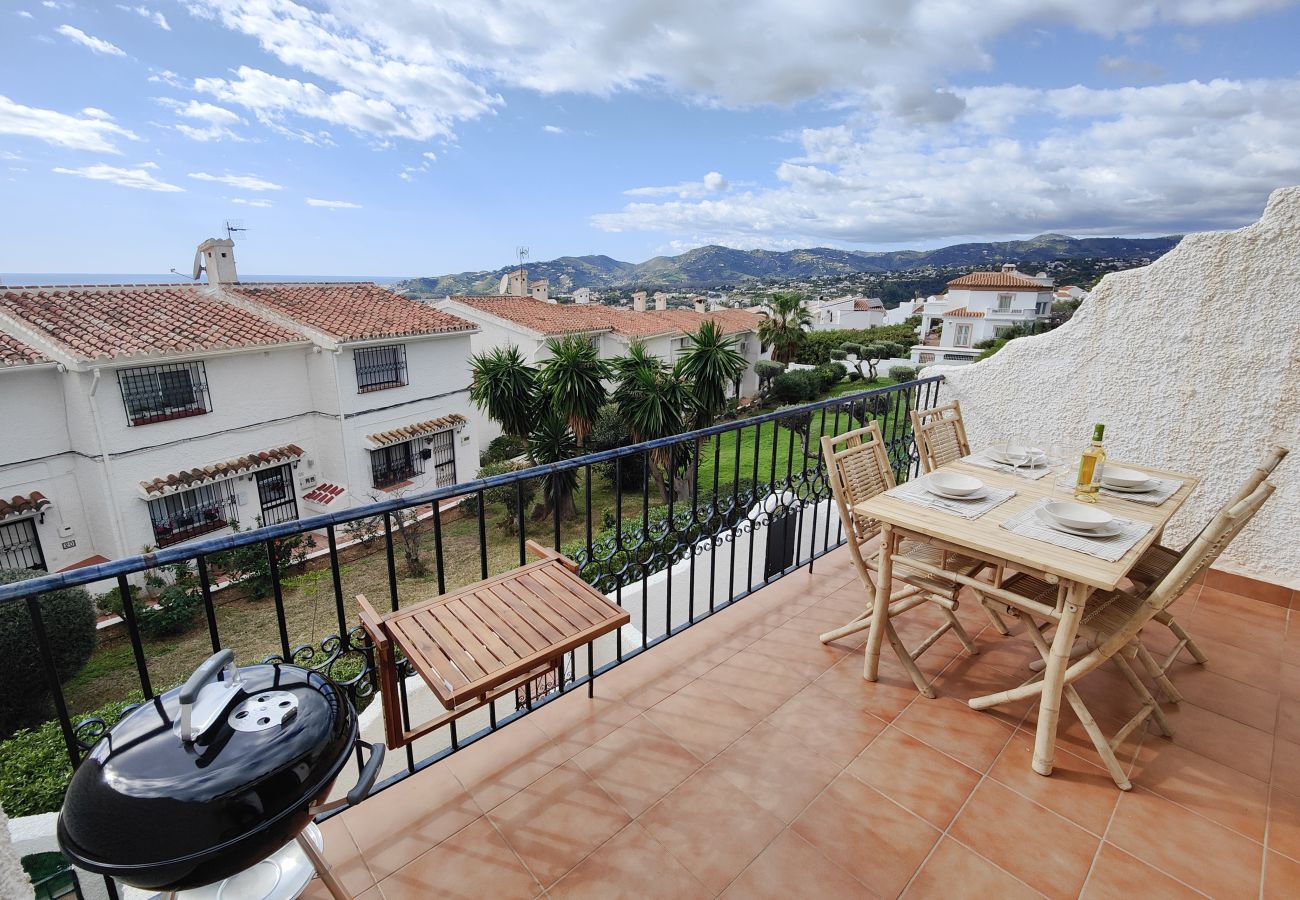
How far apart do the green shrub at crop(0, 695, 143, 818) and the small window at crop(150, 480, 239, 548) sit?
7893mm

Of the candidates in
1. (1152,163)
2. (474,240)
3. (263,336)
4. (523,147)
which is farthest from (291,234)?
(1152,163)

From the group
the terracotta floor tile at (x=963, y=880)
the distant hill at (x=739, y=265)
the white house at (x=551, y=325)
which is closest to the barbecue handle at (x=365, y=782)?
the terracotta floor tile at (x=963, y=880)

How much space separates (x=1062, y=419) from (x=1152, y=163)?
5.11 metres

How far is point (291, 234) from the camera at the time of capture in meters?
19.2

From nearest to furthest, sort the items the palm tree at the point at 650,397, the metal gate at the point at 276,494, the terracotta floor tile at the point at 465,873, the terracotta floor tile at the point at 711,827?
the terracotta floor tile at the point at 465,873, the terracotta floor tile at the point at 711,827, the palm tree at the point at 650,397, the metal gate at the point at 276,494

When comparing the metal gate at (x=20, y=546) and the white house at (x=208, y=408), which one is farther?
the white house at (x=208, y=408)

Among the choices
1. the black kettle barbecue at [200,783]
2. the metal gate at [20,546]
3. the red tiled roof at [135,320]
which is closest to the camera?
the black kettle barbecue at [200,783]

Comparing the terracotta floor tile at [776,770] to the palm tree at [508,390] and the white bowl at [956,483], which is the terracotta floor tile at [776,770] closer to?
the white bowl at [956,483]

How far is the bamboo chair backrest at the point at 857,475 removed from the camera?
2.73 m

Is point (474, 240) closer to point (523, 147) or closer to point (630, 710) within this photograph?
point (523, 147)

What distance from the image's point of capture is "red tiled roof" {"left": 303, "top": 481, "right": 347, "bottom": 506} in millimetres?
15055

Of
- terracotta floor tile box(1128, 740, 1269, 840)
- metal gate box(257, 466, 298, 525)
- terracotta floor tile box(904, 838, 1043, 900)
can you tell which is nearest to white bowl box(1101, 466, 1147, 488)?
terracotta floor tile box(1128, 740, 1269, 840)

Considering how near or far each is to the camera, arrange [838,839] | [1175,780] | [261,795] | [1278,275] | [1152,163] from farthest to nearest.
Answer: [1152,163], [1278,275], [1175,780], [838,839], [261,795]

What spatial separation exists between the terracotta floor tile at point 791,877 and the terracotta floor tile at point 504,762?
0.80 m
